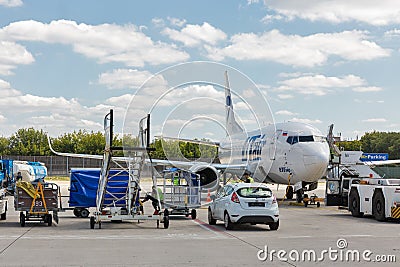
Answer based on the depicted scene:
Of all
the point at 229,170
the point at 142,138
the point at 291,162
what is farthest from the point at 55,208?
the point at 229,170

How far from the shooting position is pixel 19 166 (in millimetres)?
45938

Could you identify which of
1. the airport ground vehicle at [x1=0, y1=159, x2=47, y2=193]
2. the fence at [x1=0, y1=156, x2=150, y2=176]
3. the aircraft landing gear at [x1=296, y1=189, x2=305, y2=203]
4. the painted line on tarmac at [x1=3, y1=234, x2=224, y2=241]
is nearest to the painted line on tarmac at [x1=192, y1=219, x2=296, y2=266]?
the painted line on tarmac at [x1=3, y1=234, x2=224, y2=241]

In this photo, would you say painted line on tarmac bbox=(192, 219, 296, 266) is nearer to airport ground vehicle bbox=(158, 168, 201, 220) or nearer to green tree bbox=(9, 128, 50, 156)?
airport ground vehicle bbox=(158, 168, 201, 220)

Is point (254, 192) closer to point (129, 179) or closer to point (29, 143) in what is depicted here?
point (129, 179)

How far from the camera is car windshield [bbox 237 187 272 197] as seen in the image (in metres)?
18.5

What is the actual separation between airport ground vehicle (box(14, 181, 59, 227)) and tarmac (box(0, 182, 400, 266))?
0.37 meters

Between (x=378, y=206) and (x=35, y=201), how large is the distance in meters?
12.3

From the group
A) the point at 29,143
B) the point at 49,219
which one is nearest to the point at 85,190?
the point at 49,219

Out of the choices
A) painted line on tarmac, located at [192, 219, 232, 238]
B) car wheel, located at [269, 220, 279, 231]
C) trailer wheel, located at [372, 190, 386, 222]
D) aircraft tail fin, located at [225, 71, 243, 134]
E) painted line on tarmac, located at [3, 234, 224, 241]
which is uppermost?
aircraft tail fin, located at [225, 71, 243, 134]

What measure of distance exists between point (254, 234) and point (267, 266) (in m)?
5.93

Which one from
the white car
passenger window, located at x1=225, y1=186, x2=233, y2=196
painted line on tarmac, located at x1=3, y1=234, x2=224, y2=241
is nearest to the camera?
painted line on tarmac, located at x1=3, y1=234, x2=224, y2=241

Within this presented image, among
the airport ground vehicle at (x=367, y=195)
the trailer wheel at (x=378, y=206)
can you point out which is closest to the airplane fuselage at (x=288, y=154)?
the airport ground vehicle at (x=367, y=195)

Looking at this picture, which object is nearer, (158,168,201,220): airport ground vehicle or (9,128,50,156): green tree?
(158,168,201,220): airport ground vehicle

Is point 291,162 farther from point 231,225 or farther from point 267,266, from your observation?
point 267,266
